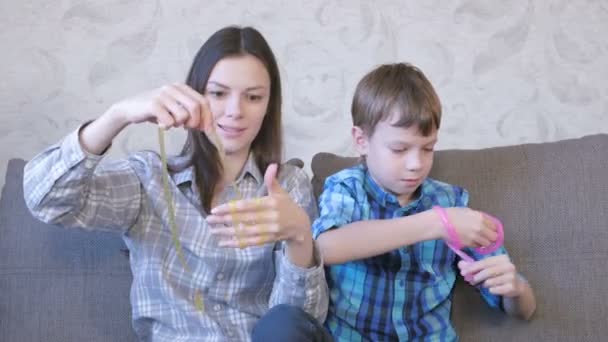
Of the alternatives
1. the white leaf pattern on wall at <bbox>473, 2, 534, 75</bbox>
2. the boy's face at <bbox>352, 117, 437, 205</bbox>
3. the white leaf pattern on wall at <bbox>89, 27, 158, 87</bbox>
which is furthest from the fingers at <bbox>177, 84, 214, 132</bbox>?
the white leaf pattern on wall at <bbox>473, 2, 534, 75</bbox>

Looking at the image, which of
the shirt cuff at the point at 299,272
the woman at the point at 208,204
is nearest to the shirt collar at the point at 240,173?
the woman at the point at 208,204

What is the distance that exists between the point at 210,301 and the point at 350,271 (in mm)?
256

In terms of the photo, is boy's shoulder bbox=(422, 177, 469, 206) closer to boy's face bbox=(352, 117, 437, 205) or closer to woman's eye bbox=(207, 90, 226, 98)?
boy's face bbox=(352, 117, 437, 205)

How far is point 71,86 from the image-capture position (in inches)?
65.7

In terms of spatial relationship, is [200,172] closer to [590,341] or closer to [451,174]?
[451,174]

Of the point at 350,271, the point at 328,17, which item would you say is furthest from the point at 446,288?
the point at 328,17

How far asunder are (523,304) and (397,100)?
43 cm

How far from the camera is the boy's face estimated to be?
48.6 inches

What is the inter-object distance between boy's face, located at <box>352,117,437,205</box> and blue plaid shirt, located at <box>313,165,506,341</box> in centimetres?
5

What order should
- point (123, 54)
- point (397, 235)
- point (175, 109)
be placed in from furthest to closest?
point (123, 54) < point (397, 235) < point (175, 109)

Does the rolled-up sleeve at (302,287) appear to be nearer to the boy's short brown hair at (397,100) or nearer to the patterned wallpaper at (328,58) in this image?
the boy's short brown hair at (397,100)

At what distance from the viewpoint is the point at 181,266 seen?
1.25 meters

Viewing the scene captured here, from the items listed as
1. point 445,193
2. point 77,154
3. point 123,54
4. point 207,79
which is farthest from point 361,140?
point 123,54

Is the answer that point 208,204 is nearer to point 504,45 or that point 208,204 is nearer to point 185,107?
point 185,107
